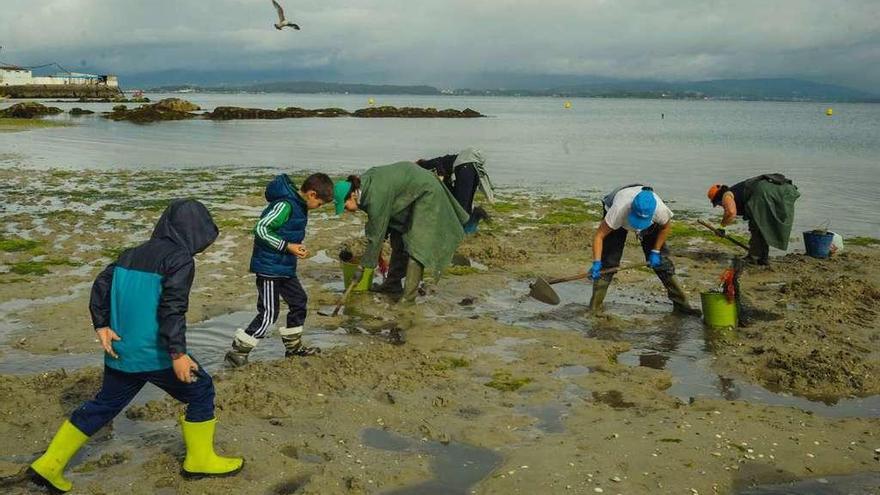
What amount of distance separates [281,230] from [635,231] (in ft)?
11.9

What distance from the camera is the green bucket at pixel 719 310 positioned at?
7648mm

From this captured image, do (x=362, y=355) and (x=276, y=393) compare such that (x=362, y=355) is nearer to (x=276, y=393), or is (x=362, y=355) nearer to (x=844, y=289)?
(x=276, y=393)

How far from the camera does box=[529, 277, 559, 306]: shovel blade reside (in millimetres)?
8320

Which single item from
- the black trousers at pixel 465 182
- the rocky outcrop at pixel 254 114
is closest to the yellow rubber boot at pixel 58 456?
the black trousers at pixel 465 182

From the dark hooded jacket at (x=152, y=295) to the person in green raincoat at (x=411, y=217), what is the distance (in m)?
3.40

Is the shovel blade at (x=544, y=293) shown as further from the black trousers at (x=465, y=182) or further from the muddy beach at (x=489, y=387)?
the black trousers at (x=465, y=182)

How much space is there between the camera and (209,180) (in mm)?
19859

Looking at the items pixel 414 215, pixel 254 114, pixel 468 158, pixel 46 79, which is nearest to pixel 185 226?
pixel 414 215

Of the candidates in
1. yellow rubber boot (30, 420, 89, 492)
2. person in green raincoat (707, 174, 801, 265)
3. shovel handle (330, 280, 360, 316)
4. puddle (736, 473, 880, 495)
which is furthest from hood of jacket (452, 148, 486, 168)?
yellow rubber boot (30, 420, 89, 492)

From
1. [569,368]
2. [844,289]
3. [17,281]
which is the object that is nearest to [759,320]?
[844,289]

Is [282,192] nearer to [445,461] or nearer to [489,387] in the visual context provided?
[489,387]

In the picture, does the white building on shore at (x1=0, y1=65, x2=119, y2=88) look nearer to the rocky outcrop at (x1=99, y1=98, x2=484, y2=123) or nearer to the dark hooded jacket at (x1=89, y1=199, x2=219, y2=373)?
the rocky outcrop at (x1=99, y1=98, x2=484, y2=123)

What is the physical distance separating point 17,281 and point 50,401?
14.1 feet

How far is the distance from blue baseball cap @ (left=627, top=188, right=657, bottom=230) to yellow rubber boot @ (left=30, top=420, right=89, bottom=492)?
5171 millimetres
